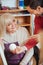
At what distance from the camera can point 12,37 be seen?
105 cm

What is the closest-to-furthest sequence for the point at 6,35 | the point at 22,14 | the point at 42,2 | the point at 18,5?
the point at 42,2 < the point at 6,35 < the point at 22,14 < the point at 18,5

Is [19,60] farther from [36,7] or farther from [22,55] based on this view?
[36,7]

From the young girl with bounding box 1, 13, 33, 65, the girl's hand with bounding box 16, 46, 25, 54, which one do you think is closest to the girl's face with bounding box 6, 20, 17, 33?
the young girl with bounding box 1, 13, 33, 65

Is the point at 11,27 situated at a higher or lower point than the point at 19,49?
higher

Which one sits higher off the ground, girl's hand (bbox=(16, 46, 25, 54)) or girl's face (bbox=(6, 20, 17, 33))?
girl's face (bbox=(6, 20, 17, 33))

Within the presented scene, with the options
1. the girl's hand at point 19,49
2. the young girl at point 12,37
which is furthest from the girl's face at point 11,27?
the girl's hand at point 19,49

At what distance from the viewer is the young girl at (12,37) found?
989 mm

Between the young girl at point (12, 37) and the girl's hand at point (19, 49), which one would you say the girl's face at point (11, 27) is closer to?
the young girl at point (12, 37)

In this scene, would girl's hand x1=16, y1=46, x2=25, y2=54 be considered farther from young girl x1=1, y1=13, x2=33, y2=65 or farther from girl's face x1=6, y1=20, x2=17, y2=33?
girl's face x1=6, y1=20, x2=17, y2=33

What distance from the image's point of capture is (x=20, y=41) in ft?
3.34

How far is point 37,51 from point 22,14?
2.69 feet

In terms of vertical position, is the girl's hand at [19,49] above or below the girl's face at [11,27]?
below

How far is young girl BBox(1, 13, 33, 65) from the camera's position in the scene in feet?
3.24

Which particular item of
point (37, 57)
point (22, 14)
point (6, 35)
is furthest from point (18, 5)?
point (37, 57)
